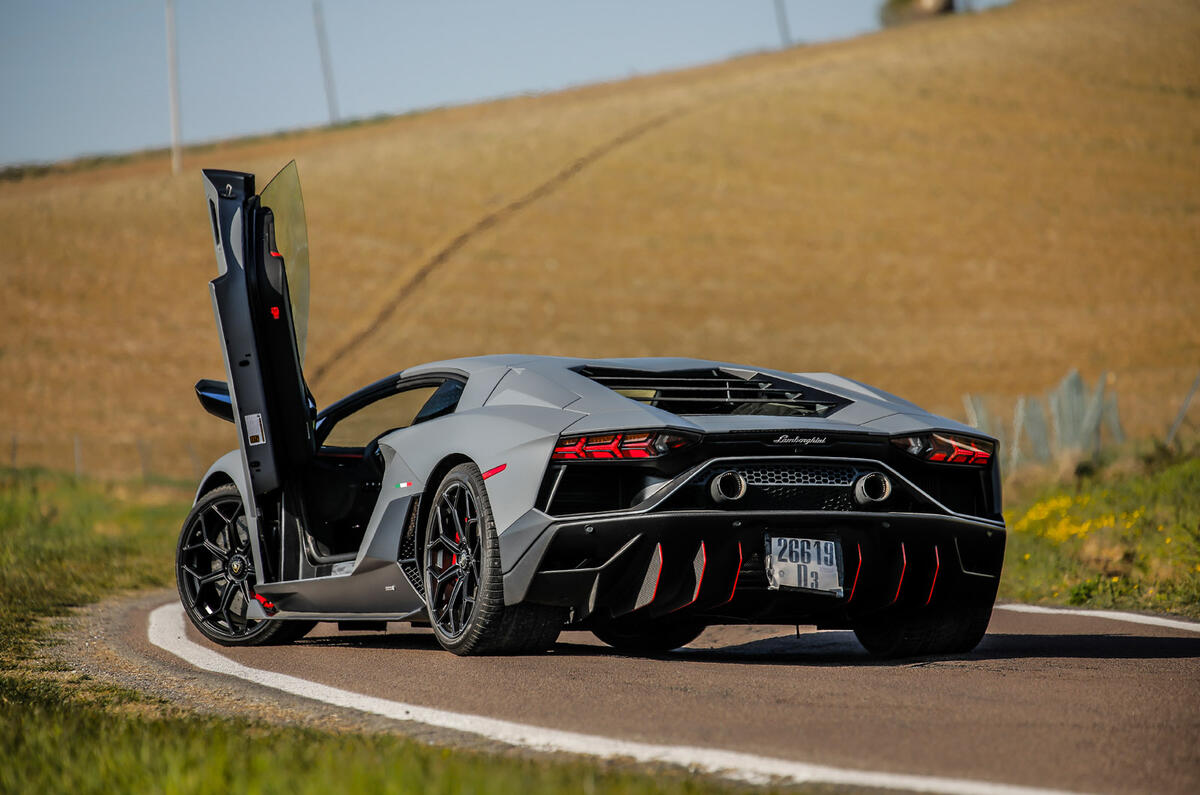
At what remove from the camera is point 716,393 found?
5.94 m

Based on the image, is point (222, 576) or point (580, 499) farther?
point (222, 576)

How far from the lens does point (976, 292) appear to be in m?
36.9

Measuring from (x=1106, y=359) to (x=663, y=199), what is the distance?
55.6 feet

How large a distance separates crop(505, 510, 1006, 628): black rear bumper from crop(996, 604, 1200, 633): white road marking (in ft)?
7.87

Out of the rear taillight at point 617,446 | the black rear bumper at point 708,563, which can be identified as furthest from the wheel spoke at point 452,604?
the rear taillight at point 617,446

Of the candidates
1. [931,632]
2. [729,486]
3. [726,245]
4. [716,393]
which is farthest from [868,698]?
[726,245]

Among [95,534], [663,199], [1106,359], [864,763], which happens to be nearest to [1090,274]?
[1106,359]

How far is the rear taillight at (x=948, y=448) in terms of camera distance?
18.4 feet

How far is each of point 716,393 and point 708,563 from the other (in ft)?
3.18

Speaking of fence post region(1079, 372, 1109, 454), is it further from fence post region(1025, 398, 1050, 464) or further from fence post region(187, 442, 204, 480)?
fence post region(187, 442, 204, 480)

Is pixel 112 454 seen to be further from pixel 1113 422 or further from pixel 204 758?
pixel 204 758

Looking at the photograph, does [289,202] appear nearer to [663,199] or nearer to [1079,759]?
[1079,759]

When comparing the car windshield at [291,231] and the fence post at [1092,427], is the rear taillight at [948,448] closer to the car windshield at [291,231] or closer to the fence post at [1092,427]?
the car windshield at [291,231]

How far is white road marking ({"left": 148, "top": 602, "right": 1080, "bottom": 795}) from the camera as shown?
3.38 m
